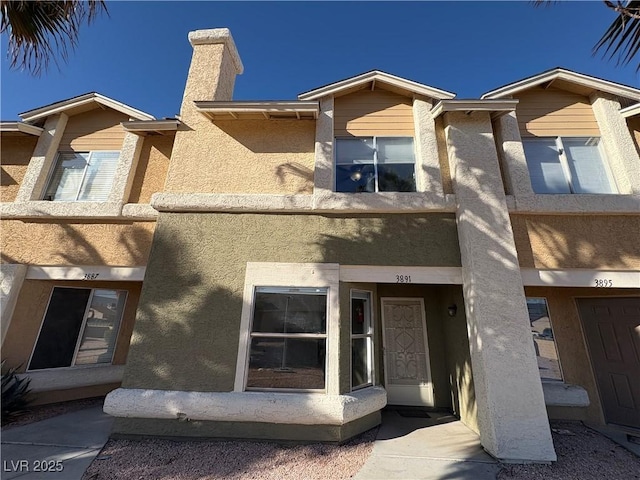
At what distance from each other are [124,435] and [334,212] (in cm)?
583

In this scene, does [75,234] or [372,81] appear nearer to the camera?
[75,234]

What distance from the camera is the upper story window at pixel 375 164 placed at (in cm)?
657

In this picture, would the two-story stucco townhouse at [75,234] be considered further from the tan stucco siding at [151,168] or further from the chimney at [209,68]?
the chimney at [209,68]

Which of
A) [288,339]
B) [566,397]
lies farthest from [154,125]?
[566,397]

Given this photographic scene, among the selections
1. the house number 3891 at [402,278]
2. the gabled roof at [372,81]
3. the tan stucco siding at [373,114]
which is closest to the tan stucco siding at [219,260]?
the house number 3891 at [402,278]

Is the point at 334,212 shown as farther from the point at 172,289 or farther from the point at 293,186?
the point at 172,289

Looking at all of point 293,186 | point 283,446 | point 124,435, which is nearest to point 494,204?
point 293,186

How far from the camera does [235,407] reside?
16.5 ft

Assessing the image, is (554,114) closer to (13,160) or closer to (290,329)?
(290,329)

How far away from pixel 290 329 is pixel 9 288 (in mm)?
6769

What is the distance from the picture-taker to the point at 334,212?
A: 20.1ft

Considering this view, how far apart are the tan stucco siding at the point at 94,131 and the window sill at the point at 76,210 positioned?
1.88 m

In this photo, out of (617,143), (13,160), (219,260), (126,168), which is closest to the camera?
(219,260)

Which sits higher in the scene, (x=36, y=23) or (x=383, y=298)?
(x=36, y=23)
